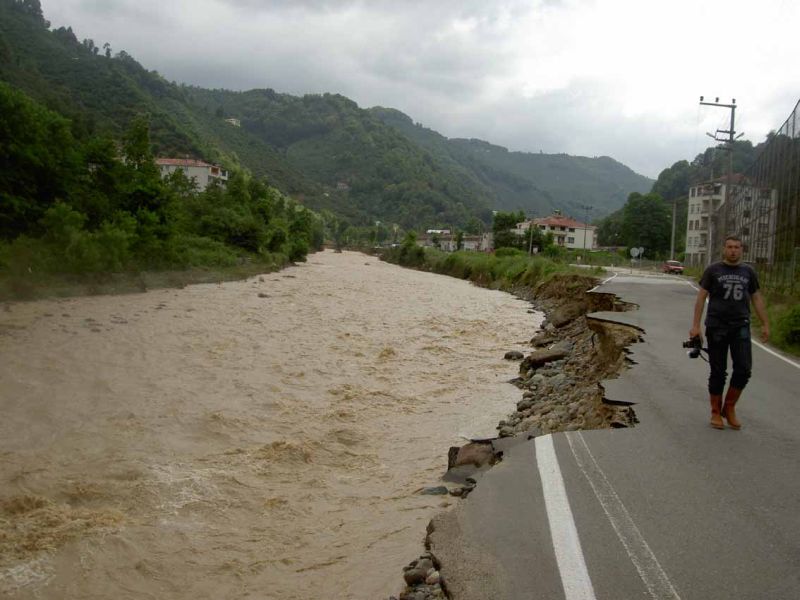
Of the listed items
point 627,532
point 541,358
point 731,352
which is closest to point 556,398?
point 541,358

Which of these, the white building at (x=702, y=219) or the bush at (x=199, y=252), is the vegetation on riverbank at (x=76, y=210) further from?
the white building at (x=702, y=219)

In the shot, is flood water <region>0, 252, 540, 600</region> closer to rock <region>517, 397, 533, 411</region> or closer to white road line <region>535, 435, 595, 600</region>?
rock <region>517, 397, 533, 411</region>

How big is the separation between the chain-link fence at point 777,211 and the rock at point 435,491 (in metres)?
16.4

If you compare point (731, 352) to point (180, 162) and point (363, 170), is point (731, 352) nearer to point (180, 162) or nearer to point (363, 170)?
point (180, 162)

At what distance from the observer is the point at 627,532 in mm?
4387

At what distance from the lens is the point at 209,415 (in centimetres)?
1067

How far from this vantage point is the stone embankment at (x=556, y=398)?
192 inches

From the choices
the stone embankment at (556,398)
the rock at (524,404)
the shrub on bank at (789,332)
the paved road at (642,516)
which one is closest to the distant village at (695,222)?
the stone embankment at (556,398)

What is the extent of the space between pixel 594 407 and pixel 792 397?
2542 mm

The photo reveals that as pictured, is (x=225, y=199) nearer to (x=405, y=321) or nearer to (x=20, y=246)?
(x=20, y=246)

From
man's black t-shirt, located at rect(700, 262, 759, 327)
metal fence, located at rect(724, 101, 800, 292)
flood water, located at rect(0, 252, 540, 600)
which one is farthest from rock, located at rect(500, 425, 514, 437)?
metal fence, located at rect(724, 101, 800, 292)

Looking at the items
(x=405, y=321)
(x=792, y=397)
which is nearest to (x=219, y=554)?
(x=792, y=397)

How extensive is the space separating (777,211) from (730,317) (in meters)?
19.9

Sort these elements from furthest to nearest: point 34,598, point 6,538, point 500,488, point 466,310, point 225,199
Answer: point 225,199
point 466,310
point 6,538
point 500,488
point 34,598
